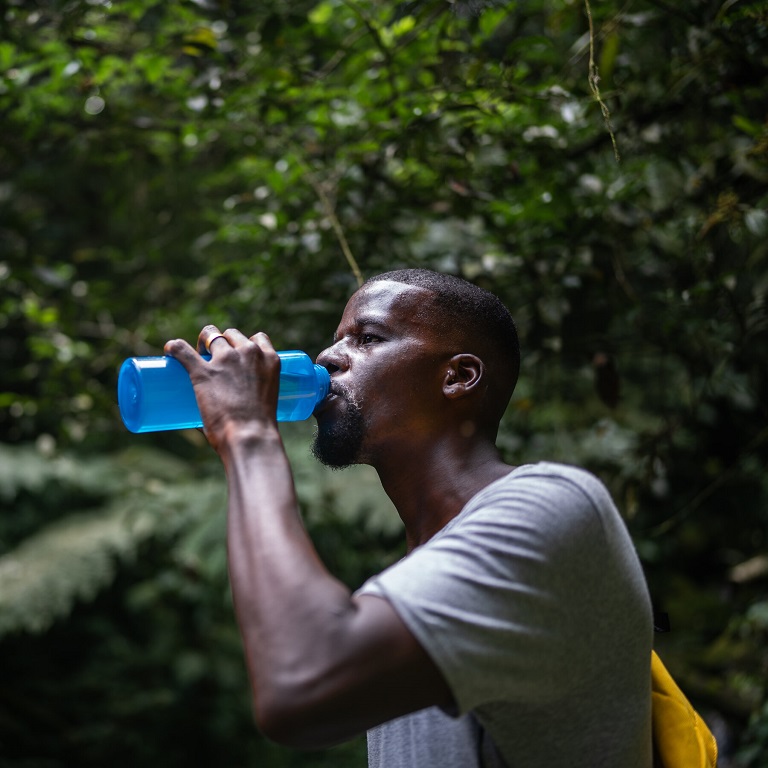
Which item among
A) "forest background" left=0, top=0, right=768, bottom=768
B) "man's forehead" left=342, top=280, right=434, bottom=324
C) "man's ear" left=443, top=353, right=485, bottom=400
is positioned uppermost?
"man's forehead" left=342, top=280, right=434, bottom=324

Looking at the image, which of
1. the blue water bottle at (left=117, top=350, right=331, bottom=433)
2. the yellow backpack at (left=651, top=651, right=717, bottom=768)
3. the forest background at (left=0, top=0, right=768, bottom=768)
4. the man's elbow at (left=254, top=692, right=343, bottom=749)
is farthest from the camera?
the forest background at (left=0, top=0, right=768, bottom=768)

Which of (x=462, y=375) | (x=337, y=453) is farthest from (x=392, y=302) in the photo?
(x=337, y=453)

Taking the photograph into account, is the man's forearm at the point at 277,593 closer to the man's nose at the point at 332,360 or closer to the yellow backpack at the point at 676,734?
the man's nose at the point at 332,360

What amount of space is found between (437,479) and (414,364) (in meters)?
0.19

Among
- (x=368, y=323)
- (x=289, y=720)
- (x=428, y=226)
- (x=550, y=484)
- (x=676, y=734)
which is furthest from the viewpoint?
(x=428, y=226)

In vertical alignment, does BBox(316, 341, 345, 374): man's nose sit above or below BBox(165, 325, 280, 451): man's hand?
below

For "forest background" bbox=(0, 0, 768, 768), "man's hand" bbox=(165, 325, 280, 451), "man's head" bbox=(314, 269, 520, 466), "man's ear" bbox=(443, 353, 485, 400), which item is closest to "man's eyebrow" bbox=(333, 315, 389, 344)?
"man's head" bbox=(314, 269, 520, 466)

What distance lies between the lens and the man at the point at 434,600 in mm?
902

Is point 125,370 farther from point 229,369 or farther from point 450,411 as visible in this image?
point 450,411

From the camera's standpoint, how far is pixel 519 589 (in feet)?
3.19

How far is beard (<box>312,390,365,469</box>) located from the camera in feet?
4.49

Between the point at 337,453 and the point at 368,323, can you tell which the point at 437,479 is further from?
the point at 368,323

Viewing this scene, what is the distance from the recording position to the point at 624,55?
2.79 m

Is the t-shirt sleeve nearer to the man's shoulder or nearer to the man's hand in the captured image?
the man's shoulder
